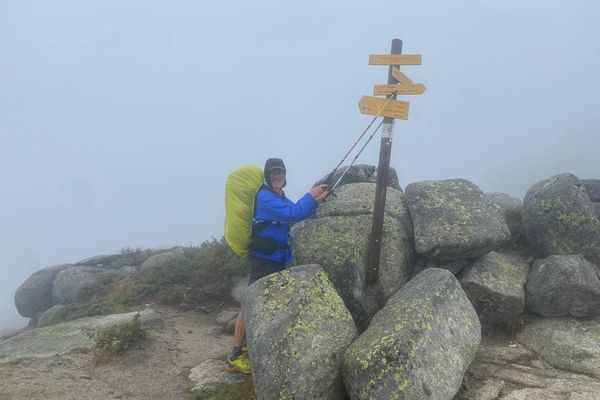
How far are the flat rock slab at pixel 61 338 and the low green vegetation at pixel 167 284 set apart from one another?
1302 millimetres

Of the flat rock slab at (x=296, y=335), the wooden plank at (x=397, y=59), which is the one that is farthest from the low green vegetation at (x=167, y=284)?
the wooden plank at (x=397, y=59)

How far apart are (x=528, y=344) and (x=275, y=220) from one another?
213 inches

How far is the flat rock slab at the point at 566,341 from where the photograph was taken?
7.61m

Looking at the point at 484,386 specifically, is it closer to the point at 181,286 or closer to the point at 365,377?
the point at 365,377

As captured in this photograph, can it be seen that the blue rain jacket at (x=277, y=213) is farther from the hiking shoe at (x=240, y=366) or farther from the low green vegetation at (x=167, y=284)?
the low green vegetation at (x=167, y=284)

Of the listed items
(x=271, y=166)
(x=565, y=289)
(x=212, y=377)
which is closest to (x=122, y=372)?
(x=212, y=377)

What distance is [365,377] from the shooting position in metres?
6.00

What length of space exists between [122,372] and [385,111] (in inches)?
294

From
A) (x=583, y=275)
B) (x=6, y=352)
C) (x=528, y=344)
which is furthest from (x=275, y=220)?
(x=6, y=352)

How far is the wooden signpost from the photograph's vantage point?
8906 mm

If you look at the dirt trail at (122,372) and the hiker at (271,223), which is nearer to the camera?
the dirt trail at (122,372)

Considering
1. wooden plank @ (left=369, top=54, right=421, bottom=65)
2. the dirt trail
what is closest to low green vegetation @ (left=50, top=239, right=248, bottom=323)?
the dirt trail

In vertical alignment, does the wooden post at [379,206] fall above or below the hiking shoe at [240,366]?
above

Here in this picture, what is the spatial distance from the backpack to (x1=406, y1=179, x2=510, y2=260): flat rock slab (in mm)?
3594
